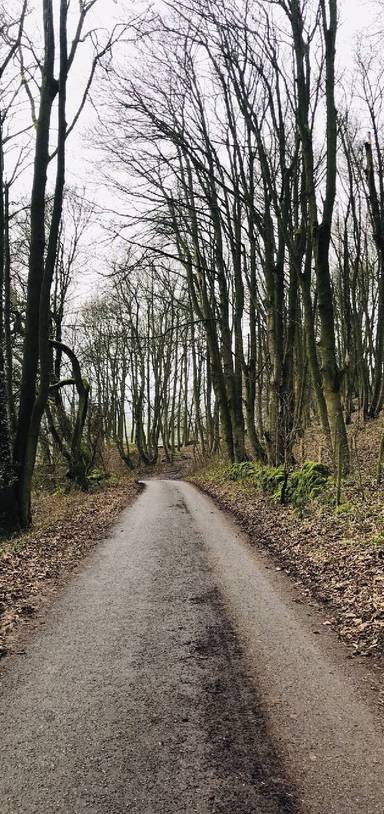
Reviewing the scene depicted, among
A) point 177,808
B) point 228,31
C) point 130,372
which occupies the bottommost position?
point 177,808

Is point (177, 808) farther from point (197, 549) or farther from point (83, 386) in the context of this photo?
point (83, 386)

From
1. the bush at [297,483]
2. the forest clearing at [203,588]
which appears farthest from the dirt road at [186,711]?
the bush at [297,483]

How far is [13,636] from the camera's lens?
5094 millimetres

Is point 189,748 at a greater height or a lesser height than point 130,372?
lesser

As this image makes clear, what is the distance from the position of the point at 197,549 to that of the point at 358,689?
16.3 ft

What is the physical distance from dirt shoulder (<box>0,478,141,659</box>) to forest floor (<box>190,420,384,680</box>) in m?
3.06

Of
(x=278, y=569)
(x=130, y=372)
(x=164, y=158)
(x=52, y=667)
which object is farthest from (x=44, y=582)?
(x=130, y=372)

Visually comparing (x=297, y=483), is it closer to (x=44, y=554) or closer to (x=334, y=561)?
(x=334, y=561)

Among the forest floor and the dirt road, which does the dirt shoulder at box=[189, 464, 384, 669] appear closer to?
the forest floor

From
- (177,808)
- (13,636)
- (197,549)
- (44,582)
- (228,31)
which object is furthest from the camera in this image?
(228,31)

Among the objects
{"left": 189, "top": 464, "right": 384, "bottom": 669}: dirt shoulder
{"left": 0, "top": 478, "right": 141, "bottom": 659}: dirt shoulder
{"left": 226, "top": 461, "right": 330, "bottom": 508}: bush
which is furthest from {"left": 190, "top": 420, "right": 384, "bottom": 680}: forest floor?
{"left": 0, "top": 478, "right": 141, "bottom": 659}: dirt shoulder

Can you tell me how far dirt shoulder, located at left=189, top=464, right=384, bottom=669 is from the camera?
5020 mm

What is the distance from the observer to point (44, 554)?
8477 millimetres

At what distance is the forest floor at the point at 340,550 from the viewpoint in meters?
5.14
